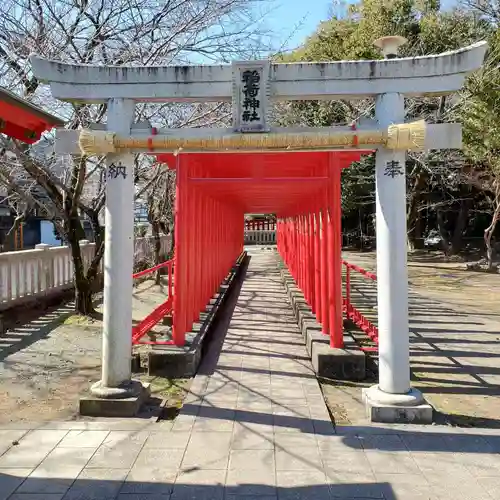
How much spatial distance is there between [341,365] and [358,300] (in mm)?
6663

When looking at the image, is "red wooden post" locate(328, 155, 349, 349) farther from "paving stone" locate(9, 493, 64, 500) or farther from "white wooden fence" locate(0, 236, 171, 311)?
"white wooden fence" locate(0, 236, 171, 311)

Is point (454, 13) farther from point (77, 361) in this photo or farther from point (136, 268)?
point (77, 361)

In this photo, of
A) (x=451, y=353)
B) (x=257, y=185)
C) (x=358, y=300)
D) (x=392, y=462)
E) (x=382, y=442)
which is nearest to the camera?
(x=392, y=462)

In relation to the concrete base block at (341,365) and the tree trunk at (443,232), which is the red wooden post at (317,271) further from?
the tree trunk at (443,232)

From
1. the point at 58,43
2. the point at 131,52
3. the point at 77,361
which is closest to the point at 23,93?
the point at 58,43

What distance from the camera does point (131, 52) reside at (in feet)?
27.0

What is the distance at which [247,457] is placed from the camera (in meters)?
4.06

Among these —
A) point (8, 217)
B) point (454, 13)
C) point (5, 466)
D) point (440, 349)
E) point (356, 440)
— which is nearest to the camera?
point (5, 466)

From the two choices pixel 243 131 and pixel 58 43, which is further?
pixel 58 43

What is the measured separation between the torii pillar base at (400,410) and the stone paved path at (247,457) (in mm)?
168

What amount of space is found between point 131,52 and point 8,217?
23.9 m

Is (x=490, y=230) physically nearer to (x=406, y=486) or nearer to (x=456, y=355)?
(x=456, y=355)

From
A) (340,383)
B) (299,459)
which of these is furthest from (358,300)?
(299,459)

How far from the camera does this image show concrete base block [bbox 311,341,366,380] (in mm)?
6305
